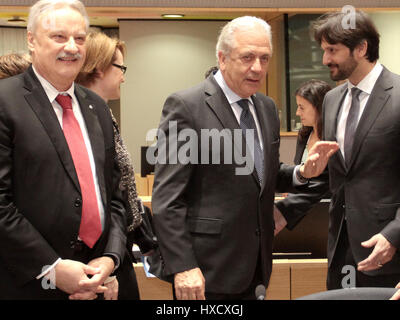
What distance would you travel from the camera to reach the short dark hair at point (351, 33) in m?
2.62

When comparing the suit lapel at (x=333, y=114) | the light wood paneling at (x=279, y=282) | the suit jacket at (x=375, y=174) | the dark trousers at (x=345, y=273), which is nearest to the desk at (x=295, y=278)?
the light wood paneling at (x=279, y=282)

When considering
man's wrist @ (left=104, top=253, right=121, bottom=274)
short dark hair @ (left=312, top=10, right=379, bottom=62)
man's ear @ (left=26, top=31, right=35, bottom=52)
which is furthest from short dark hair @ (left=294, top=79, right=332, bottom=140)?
man's ear @ (left=26, top=31, right=35, bottom=52)

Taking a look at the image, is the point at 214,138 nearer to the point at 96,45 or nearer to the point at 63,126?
the point at 63,126

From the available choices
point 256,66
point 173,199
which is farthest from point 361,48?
point 173,199

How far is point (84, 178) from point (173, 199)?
14.0 inches

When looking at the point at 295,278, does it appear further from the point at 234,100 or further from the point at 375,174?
the point at 234,100

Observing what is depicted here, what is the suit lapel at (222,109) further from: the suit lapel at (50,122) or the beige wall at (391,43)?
the beige wall at (391,43)

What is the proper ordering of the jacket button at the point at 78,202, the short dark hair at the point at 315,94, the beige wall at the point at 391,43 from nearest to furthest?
the jacket button at the point at 78,202, the short dark hair at the point at 315,94, the beige wall at the point at 391,43

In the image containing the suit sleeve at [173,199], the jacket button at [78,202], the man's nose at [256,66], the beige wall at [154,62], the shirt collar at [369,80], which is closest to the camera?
the jacket button at [78,202]

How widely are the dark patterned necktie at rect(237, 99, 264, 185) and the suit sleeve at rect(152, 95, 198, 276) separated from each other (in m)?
0.22

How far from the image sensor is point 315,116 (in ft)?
14.3

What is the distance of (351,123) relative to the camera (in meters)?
2.57

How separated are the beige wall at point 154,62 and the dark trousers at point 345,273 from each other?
6756mm

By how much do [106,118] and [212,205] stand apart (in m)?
0.49
